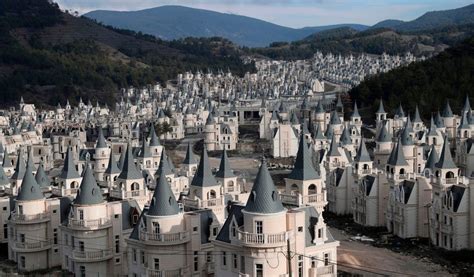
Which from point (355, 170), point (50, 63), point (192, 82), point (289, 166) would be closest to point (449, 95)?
point (289, 166)

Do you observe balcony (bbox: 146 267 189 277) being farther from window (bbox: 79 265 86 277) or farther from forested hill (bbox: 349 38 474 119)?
forested hill (bbox: 349 38 474 119)

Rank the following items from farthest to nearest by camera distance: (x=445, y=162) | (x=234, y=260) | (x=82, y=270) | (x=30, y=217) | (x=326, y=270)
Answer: (x=445, y=162) → (x=30, y=217) → (x=82, y=270) → (x=326, y=270) → (x=234, y=260)

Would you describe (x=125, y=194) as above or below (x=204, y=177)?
below

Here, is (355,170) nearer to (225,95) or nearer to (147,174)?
(147,174)

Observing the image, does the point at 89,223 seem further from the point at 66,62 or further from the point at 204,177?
the point at 66,62

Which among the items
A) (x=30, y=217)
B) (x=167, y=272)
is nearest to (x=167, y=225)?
(x=167, y=272)

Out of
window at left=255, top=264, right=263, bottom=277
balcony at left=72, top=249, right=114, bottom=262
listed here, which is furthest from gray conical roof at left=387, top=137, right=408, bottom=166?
window at left=255, top=264, right=263, bottom=277

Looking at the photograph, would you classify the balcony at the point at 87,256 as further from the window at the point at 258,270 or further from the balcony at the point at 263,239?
the window at the point at 258,270
